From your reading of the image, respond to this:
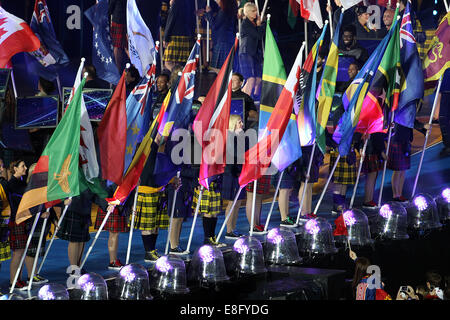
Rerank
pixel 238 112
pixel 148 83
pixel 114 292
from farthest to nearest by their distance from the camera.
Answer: pixel 238 112 → pixel 148 83 → pixel 114 292

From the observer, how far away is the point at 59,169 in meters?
10.2

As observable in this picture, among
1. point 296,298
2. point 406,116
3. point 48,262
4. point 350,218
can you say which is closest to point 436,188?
point 406,116

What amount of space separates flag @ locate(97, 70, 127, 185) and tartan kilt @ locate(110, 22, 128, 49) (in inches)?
220

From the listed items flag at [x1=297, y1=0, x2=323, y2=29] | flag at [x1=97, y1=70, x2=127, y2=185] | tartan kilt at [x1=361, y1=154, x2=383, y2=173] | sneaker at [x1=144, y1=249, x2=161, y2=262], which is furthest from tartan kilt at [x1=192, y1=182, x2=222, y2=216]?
flag at [x1=297, y1=0, x2=323, y2=29]

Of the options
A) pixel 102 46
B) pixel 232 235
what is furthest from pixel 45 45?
pixel 232 235

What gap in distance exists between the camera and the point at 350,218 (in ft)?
43.2

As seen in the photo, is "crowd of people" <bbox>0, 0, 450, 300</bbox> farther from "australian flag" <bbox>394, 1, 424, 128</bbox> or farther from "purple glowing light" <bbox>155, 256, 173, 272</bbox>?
"purple glowing light" <bbox>155, 256, 173, 272</bbox>

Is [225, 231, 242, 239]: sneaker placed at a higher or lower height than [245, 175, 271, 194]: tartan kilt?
lower

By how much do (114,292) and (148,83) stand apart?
2.81 metres

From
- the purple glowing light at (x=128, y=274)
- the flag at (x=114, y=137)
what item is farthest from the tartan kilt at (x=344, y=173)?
the purple glowing light at (x=128, y=274)

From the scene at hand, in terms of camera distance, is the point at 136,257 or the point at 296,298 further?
the point at 136,257

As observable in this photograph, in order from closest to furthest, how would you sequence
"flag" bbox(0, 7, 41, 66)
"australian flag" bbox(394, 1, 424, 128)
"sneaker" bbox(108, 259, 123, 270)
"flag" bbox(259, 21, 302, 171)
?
"sneaker" bbox(108, 259, 123, 270)
"flag" bbox(259, 21, 302, 171)
"flag" bbox(0, 7, 41, 66)
"australian flag" bbox(394, 1, 424, 128)

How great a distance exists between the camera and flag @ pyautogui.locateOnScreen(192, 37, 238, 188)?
11.6 m

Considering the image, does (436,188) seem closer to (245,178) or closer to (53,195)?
(245,178)
